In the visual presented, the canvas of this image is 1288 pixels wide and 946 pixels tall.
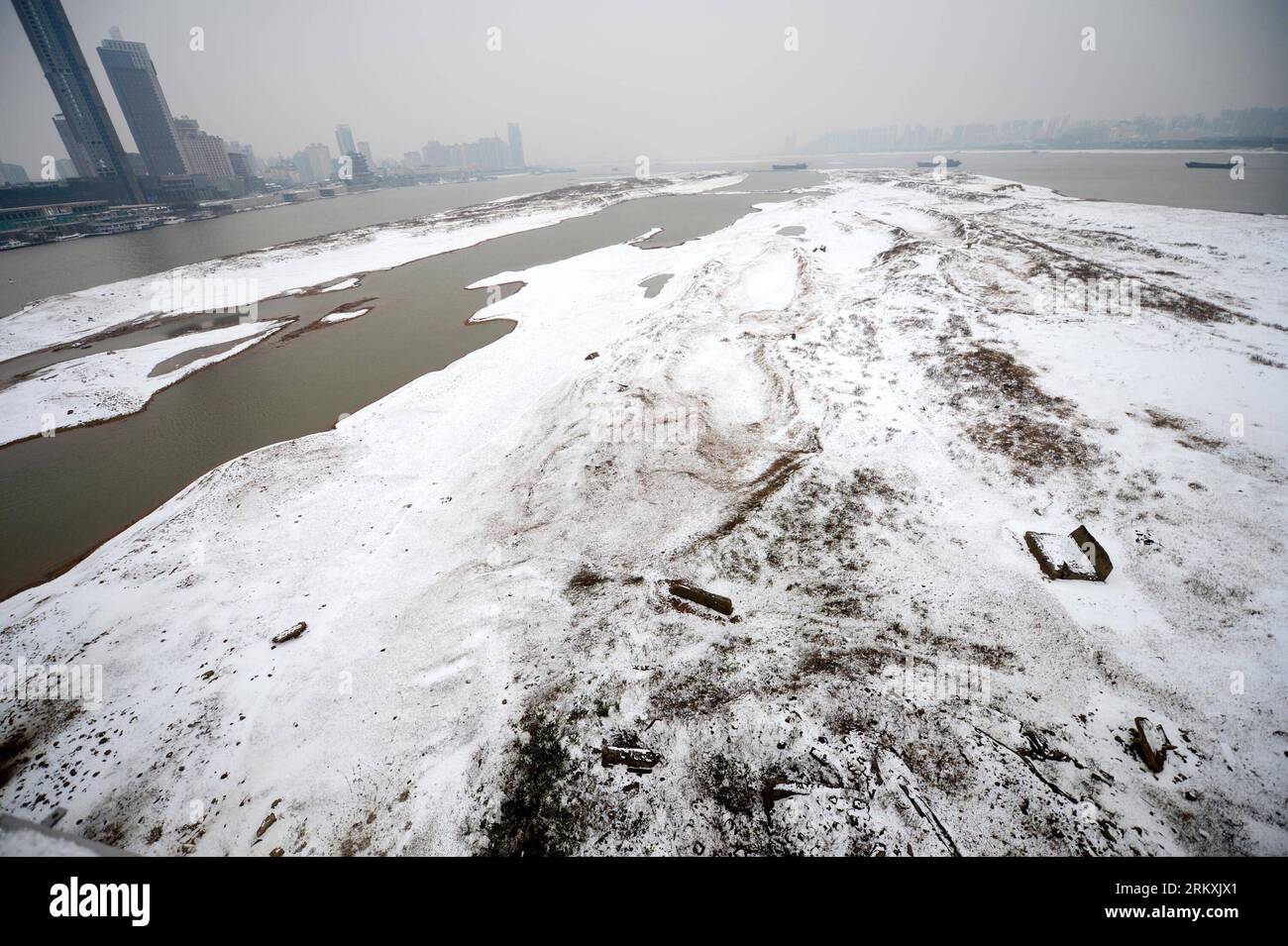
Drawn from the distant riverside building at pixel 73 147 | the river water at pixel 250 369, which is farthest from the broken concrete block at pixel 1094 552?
the distant riverside building at pixel 73 147

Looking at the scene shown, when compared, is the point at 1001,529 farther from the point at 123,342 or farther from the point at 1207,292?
the point at 123,342

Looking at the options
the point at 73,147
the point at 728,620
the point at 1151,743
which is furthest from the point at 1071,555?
the point at 73,147

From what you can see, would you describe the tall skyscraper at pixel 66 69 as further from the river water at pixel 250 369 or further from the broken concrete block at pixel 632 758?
the broken concrete block at pixel 632 758

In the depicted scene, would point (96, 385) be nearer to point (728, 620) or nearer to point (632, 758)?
point (632, 758)

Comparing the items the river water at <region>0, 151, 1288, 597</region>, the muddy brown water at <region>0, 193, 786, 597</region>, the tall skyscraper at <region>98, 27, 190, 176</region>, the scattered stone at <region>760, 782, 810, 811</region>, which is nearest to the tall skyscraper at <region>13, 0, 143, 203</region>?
the tall skyscraper at <region>98, 27, 190, 176</region>
